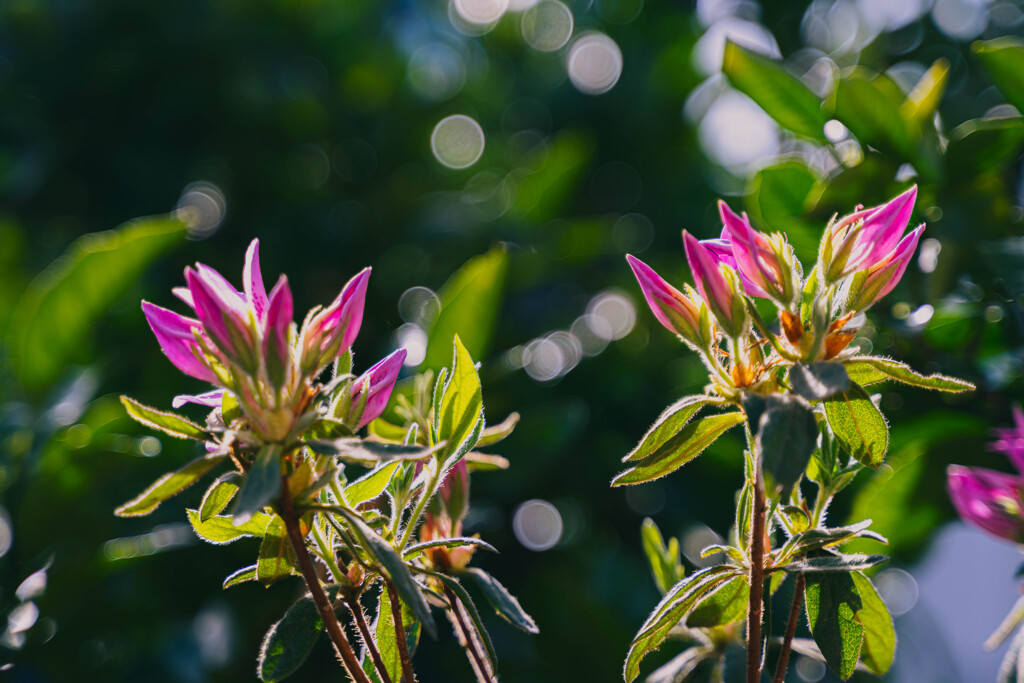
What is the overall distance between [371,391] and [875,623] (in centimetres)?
40

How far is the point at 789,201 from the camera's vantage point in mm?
994

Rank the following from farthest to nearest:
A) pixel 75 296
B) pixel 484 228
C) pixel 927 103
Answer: pixel 484 228, pixel 75 296, pixel 927 103

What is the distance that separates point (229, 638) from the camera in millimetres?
1294

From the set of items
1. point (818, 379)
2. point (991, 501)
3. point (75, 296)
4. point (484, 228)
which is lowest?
point (991, 501)

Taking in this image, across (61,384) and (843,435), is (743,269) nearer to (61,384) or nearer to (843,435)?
(843,435)

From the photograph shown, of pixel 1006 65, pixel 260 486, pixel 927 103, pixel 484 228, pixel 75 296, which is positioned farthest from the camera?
pixel 484 228

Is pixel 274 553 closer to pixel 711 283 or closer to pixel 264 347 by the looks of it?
pixel 264 347

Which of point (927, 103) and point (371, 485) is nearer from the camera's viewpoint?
point (371, 485)

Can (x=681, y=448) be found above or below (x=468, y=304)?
below

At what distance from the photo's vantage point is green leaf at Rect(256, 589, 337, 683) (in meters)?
0.53

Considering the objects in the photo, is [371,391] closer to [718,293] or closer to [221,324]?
[221,324]

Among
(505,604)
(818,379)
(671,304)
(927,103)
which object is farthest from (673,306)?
(927,103)

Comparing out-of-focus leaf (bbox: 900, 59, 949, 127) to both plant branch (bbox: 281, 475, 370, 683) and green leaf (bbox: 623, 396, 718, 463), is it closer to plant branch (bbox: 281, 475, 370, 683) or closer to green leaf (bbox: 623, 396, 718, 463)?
green leaf (bbox: 623, 396, 718, 463)

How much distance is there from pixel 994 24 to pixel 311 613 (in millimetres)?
1559
